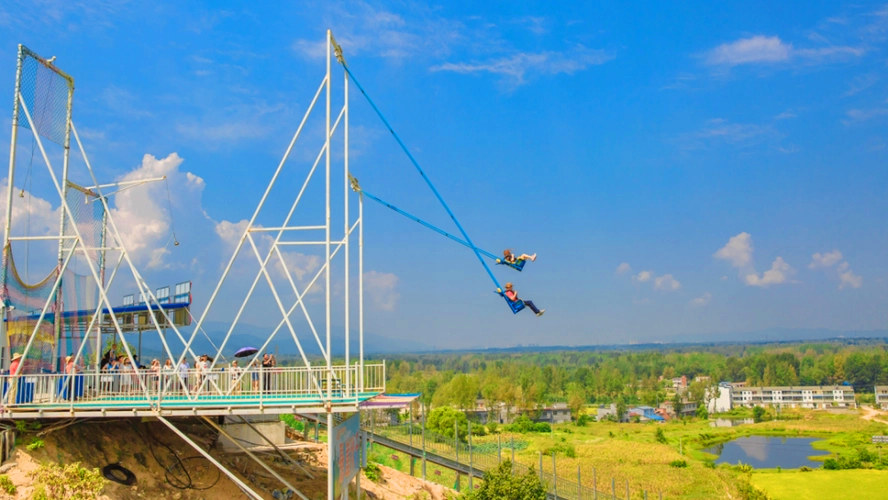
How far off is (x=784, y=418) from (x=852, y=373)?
237ft

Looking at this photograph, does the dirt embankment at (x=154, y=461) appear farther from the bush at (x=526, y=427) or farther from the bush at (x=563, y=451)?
the bush at (x=526, y=427)

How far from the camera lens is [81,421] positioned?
634 inches

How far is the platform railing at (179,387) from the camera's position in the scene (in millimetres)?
15188

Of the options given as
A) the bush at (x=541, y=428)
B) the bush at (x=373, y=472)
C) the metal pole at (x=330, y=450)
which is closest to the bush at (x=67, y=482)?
the metal pole at (x=330, y=450)

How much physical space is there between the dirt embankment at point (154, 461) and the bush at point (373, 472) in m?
2.31

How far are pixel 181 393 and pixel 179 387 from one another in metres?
0.35

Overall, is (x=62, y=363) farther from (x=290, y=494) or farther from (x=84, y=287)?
(x=290, y=494)

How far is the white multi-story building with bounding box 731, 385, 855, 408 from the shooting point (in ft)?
462

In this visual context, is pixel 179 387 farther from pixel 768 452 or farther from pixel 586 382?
pixel 586 382

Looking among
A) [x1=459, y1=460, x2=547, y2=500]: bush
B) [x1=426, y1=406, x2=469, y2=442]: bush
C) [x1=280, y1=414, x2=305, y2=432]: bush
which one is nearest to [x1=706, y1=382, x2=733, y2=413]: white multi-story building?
[x1=426, y1=406, x2=469, y2=442]: bush

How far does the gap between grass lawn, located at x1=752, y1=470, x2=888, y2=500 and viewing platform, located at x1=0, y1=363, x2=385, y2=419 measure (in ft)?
127

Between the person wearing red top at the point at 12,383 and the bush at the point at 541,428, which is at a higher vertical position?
the person wearing red top at the point at 12,383

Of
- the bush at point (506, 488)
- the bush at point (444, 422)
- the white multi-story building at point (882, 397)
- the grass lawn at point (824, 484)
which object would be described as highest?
the bush at point (506, 488)

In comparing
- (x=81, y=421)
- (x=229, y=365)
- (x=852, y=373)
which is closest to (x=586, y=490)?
(x=229, y=365)
